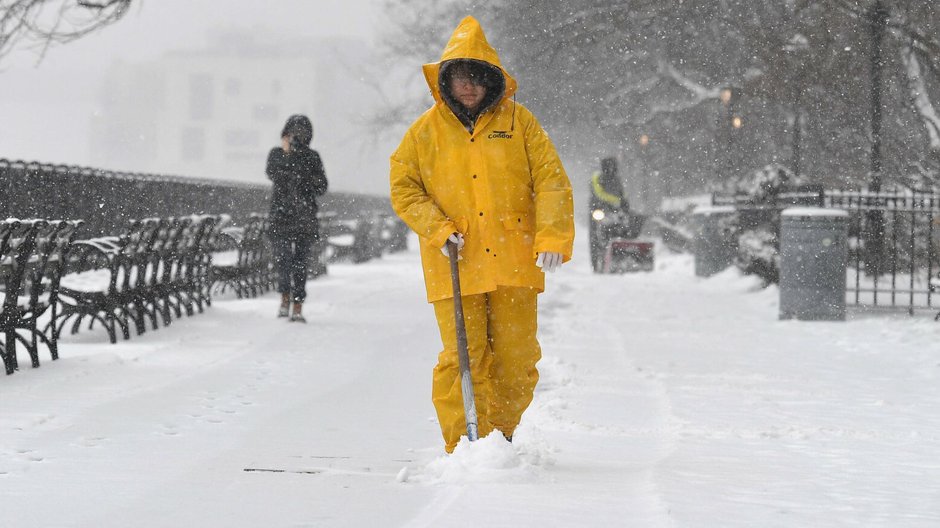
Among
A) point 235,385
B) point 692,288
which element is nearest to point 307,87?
point 692,288

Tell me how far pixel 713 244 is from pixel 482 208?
16.9 m

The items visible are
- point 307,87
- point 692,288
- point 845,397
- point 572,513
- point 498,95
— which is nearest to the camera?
point 572,513

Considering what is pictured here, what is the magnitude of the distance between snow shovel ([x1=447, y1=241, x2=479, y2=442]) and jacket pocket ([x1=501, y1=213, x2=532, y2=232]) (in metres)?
0.25

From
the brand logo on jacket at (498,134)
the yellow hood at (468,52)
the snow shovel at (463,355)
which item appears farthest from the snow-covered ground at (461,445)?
the yellow hood at (468,52)

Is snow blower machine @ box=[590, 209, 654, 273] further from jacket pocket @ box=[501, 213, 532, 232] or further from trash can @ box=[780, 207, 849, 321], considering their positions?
jacket pocket @ box=[501, 213, 532, 232]

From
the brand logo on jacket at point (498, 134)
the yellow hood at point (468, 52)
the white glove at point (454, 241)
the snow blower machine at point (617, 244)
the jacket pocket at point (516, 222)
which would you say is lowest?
the snow blower machine at point (617, 244)

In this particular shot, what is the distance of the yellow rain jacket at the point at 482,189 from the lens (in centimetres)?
548

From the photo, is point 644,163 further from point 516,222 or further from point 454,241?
point 454,241

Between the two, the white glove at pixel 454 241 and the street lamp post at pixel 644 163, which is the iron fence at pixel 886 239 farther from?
the street lamp post at pixel 644 163

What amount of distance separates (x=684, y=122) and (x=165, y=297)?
2582 centimetres

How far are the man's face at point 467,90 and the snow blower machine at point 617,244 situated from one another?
18509mm

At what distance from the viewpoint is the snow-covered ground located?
15.8 ft

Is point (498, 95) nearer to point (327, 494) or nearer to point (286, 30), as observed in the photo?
point (327, 494)

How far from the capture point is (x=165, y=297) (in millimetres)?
12164
